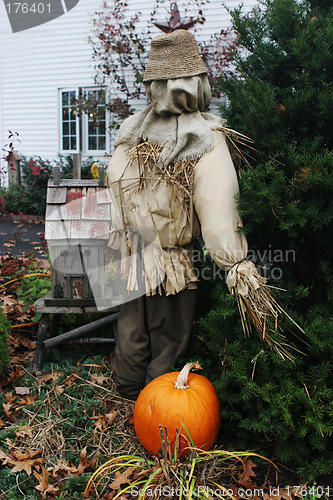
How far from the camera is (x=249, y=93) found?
74.1 inches

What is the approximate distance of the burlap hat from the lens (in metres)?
1.90

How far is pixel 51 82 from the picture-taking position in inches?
357

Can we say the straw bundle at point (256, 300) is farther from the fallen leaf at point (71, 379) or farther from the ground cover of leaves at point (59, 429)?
the fallen leaf at point (71, 379)

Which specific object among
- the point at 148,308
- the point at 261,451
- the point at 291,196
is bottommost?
the point at 261,451

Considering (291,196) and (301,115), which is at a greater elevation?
(301,115)

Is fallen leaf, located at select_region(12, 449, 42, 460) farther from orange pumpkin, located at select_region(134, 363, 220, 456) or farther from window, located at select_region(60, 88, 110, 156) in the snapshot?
window, located at select_region(60, 88, 110, 156)

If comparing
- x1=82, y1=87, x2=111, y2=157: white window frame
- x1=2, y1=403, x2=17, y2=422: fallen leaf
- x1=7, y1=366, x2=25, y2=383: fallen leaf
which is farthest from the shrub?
x1=82, y1=87, x2=111, y2=157: white window frame

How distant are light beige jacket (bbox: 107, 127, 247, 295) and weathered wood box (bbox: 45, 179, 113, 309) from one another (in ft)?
0.91

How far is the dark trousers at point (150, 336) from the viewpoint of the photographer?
7.48 feet

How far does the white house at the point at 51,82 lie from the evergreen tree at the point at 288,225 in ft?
21.8

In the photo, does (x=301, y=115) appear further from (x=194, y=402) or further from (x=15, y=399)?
(x=15, y=399)

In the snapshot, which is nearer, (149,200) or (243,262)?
(243,262)

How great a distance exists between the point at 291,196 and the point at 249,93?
23.5 inches

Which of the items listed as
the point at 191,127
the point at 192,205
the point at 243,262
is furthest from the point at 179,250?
the point at 191,127
